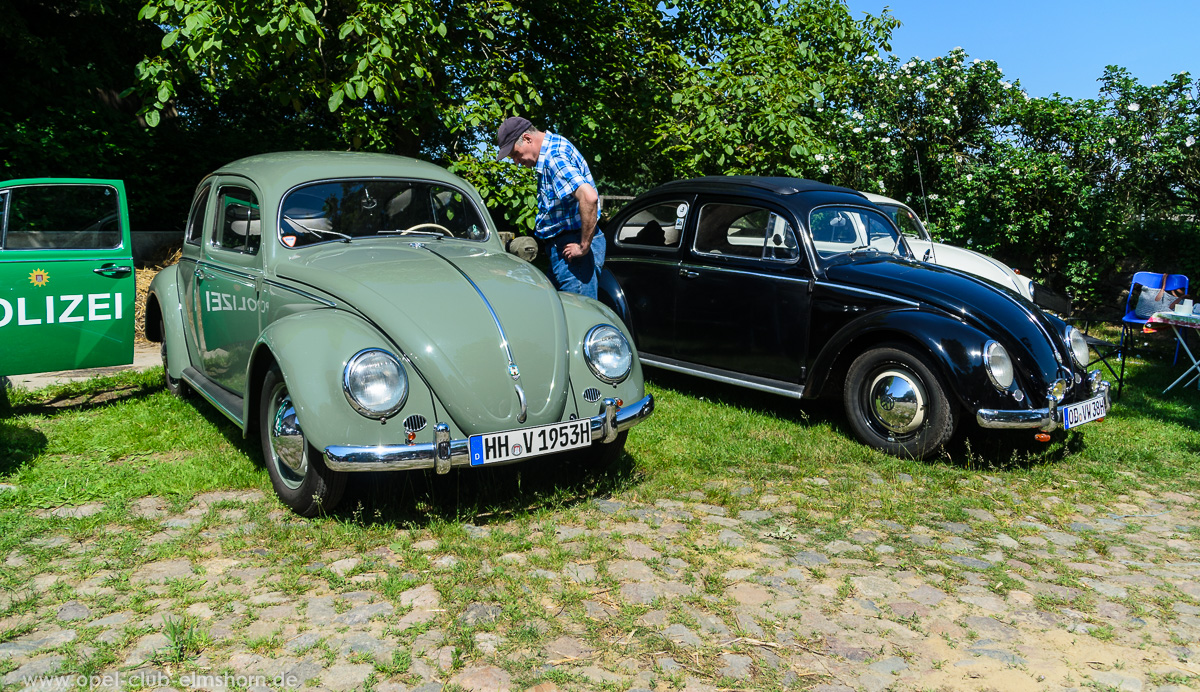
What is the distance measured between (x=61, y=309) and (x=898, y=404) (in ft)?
17.6

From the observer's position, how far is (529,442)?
3.88 meters

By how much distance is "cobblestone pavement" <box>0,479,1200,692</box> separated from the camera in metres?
2.86

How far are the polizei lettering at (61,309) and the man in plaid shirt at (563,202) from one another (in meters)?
2.77

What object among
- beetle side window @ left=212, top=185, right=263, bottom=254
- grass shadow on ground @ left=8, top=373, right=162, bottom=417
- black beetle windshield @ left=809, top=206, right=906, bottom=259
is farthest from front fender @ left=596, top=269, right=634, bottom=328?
grass shadow on ground @ left=8, top=373, right=162, bottom=417

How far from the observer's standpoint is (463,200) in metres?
5.37

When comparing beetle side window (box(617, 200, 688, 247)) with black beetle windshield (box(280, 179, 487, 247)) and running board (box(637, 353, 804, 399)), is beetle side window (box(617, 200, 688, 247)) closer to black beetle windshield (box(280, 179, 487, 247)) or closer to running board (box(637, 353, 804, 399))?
running board (box(637, 353, 804, 399))

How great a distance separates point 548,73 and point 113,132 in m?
5.22

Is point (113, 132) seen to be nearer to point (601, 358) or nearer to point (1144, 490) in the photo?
point (601, 358)

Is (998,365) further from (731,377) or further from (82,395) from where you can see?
(82,395)

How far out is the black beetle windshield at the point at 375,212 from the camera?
4836 mm

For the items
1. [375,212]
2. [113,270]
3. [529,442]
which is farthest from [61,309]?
[529,442]

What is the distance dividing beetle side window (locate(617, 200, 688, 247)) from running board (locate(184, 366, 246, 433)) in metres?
3.45

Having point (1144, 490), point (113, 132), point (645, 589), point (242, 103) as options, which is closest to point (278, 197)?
point (645, 589)

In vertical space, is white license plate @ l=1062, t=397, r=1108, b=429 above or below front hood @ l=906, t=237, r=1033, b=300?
below
